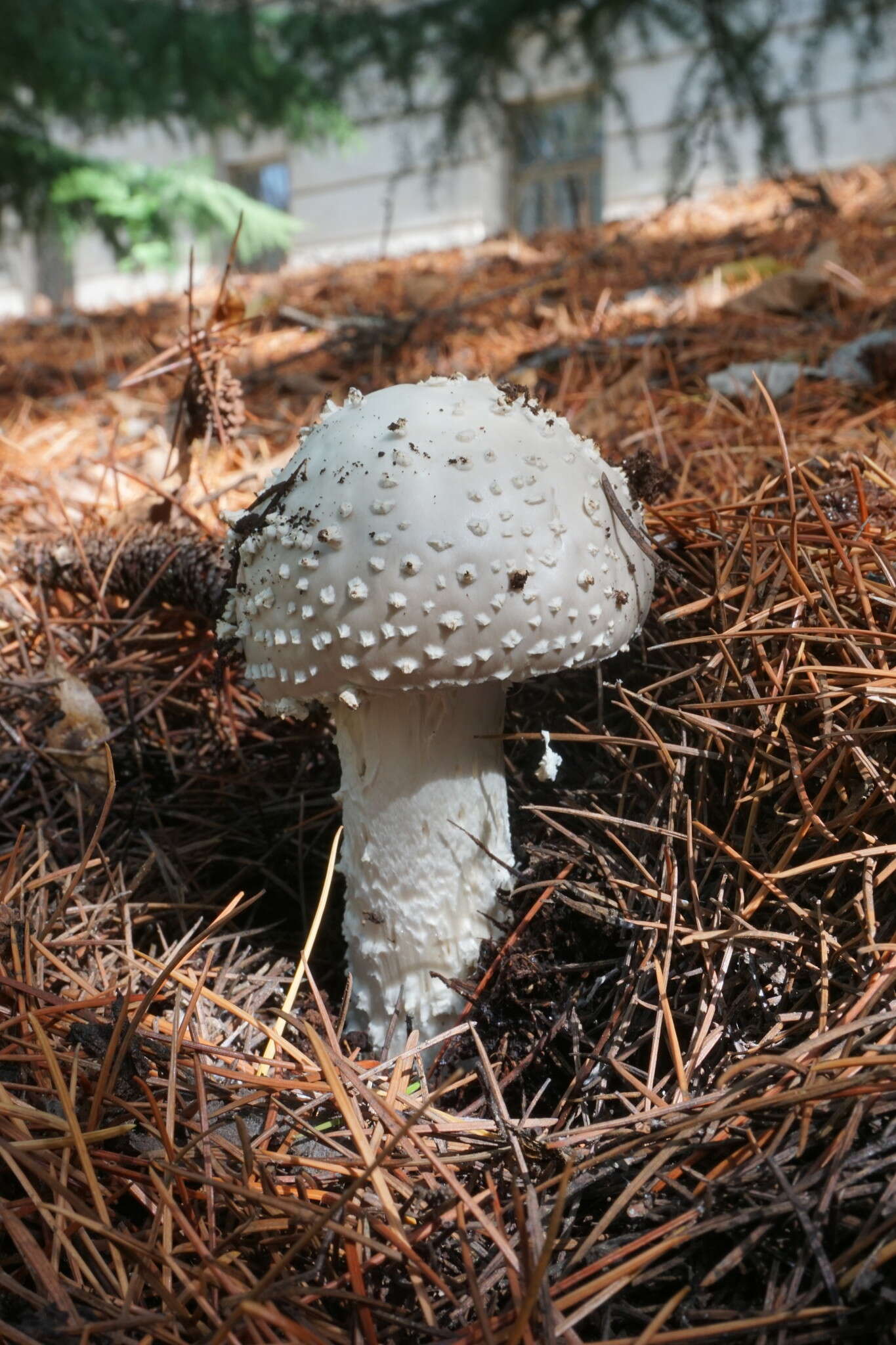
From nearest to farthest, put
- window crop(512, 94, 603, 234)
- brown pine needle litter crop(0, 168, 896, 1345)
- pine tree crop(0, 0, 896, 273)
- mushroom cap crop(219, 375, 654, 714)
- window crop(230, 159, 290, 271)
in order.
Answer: brown pine needle litter crop(0, 168, 896, 1345)
mushroom cap crop(219, 375, 654, 714)
pine tree crop(0, 0, 896, 273)
window crop(512, 94, 603, 234)
window crop(230, 159, 290, 271)

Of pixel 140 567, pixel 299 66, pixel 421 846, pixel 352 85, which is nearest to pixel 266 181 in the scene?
pixel 299 66

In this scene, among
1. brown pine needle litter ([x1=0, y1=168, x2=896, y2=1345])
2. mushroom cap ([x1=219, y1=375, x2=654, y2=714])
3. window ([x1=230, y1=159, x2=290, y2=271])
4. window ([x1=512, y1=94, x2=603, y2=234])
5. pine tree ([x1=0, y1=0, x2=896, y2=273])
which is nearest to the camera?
brown pine needle litter ([x1=0, y1=168, x2=896, y2=1345])

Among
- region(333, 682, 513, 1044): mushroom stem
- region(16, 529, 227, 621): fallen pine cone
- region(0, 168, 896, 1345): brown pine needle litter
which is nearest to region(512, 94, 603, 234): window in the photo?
region(0, 168, 896, 1345): brown pine needle litter

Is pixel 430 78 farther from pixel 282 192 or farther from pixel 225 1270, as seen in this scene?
pixel 282 192

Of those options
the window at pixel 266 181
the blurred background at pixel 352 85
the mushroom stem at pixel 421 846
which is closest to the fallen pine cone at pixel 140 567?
the mushroom stem at pixel 421 846

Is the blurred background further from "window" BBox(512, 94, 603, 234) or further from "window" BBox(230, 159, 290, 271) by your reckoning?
"window" BBox(230, 159, 290, 271)

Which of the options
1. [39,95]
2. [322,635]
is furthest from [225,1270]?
[39,95]
